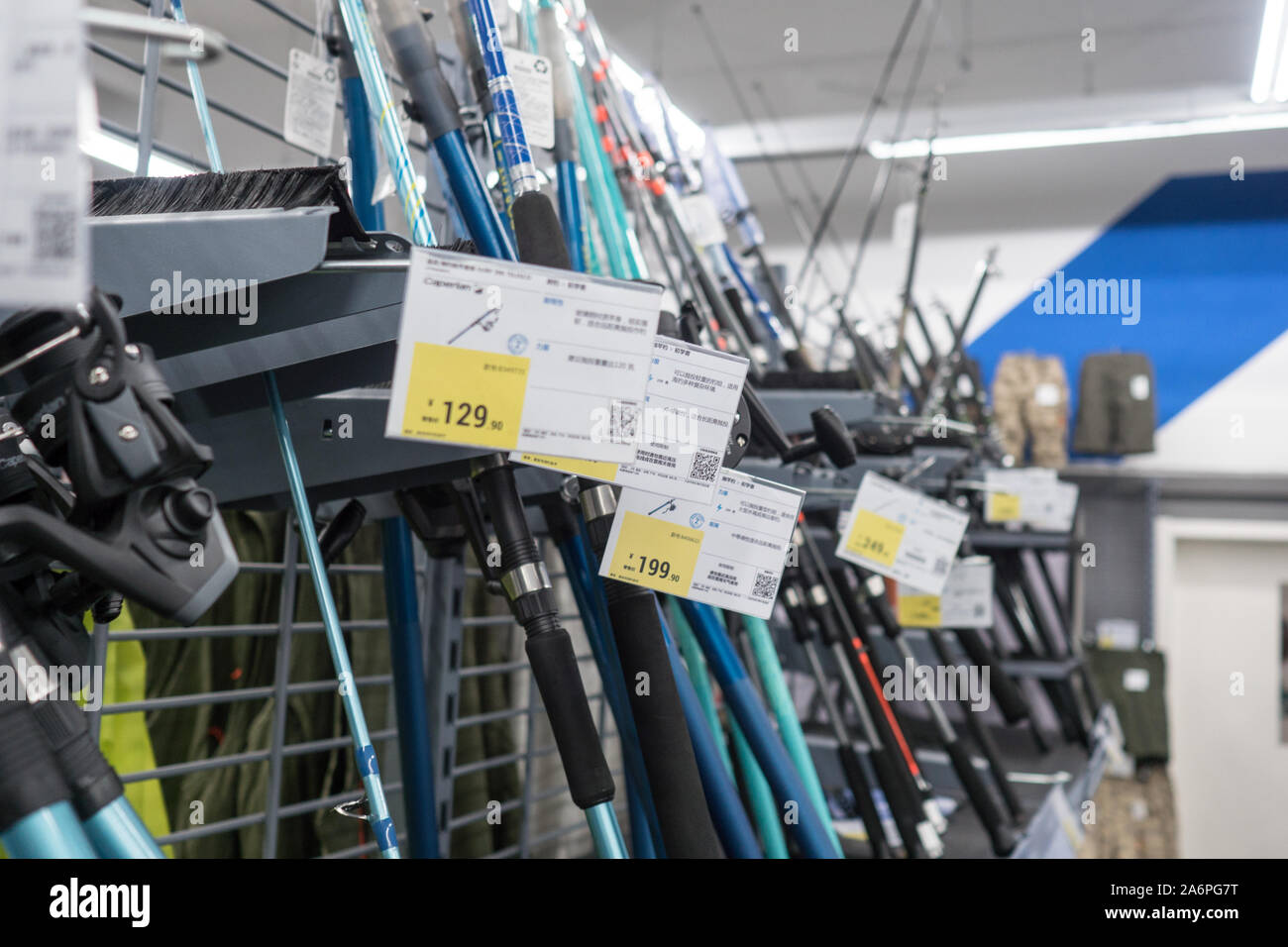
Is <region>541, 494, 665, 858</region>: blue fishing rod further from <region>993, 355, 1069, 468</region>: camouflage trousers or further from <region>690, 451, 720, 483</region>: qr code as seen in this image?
<region>993, 355, 1069, 468</region>: camouflage trousers

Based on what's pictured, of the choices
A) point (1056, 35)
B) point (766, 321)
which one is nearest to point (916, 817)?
point (766, 321)

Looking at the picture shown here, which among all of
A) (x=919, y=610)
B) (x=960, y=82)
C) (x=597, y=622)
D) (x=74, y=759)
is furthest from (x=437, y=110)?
(x=960, y=82)

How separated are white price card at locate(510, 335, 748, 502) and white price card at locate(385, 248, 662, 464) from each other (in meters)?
0.13

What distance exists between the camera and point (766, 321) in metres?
2.32

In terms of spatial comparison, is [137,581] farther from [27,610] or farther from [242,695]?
[242,695]

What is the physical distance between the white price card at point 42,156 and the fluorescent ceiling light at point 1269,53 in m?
4.47

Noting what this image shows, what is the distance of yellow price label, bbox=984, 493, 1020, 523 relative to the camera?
329 centimetres

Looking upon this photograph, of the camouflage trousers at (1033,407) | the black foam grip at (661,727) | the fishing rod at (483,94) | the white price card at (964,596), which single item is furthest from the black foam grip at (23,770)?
the camouflage trousers at (1033,407)

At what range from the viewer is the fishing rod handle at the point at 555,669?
809mm

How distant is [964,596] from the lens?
7.65ft

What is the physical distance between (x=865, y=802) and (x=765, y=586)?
3.06 feet

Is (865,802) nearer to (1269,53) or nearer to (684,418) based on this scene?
(684,418)

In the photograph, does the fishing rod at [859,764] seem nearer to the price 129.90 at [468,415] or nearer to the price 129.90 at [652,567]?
the price 129.90 at [652,567]

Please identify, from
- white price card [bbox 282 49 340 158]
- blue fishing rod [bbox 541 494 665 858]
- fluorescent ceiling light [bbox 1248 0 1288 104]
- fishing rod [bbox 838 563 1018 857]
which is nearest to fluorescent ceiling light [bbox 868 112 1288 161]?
fluorescent ceiling light [bbox 1248 0 1288 104]
